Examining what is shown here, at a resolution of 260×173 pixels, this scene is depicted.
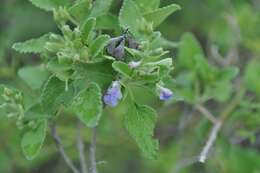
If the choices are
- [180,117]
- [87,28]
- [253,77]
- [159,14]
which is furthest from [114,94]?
[180,117]

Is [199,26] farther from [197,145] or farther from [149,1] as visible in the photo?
[149,1]

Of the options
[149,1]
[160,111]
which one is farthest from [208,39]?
[149,1]

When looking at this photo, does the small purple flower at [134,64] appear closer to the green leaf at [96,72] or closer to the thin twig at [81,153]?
the green leaf at [96,72]

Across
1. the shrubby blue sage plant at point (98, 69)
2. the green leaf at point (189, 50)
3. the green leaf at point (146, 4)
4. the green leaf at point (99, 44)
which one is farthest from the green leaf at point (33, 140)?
the green leaf at point (189, 50)

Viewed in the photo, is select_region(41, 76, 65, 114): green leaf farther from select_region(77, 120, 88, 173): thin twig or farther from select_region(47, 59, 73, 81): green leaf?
select_region(77, 120, 88, 173): thin twig

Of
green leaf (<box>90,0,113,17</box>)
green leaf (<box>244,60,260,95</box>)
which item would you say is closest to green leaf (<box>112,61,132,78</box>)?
green leaf (<box>90,0,113,17</box>)

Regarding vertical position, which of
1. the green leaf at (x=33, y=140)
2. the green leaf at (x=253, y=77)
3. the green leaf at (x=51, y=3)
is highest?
the green leaf at (x=51, y=3)
